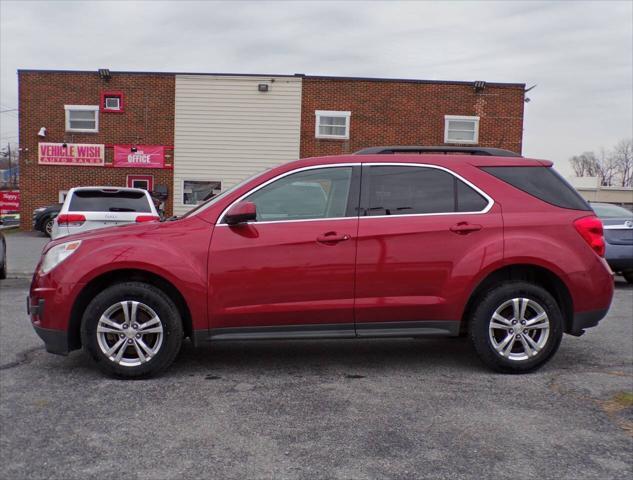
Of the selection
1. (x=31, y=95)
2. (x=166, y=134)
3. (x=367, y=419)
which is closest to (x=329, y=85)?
(x=166, y=134)

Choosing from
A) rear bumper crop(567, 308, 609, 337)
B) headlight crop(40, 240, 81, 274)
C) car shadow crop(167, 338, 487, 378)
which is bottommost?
car shadow crop(167, 338, 487, 378)

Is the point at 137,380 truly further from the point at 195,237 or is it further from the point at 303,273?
the point at 303,273

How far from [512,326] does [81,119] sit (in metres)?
21.2

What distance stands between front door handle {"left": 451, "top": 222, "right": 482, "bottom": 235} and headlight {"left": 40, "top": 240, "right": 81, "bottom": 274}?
297 centimetres

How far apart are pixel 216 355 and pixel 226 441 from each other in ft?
6.69

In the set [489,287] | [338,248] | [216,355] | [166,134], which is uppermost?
[166,134]

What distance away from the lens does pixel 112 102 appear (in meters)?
22.6

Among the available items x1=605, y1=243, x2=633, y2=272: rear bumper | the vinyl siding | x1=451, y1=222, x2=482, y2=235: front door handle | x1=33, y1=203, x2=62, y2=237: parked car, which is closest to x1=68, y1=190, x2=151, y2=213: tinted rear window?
x1=451, y1=222, x2=482, y2=235: front door handle

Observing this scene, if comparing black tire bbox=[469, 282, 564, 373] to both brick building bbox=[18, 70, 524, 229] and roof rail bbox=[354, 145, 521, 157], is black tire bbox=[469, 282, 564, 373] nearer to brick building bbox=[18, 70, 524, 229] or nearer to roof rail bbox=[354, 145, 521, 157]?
roof rail bbox=[354, 145, 521, 157]

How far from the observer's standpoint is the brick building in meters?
22.4

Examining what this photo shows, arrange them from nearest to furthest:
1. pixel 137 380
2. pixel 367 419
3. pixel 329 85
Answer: pixel 367 419 < pixel 137 380 < pixel 329 85

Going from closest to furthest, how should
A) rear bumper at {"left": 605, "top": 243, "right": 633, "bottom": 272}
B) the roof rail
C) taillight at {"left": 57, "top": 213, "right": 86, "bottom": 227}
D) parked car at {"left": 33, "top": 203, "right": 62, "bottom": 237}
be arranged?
the roof rail < taillight at {"left": 57, "top": 213, "right": 86, "bottom": 227} < rear bumper at {"left": 605, "top": 243, "right": 633, "bottom": 272} < parked car at {"left": 33, "top": 203, "right": 62, "bottom": 237}

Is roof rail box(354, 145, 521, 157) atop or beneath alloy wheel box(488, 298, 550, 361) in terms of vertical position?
atop

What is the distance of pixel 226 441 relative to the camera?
3.46m
